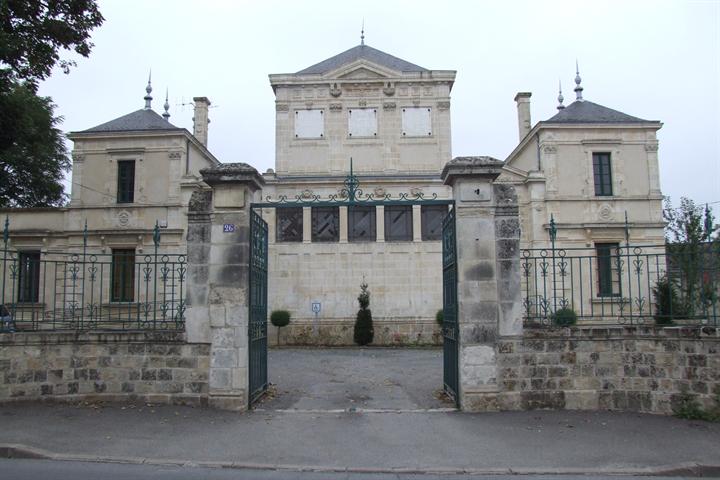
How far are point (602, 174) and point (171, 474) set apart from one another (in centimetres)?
2414

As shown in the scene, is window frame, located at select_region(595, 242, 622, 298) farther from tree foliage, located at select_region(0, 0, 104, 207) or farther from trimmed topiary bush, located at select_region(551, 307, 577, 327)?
tree foliage, located at select_region(0, 0, 104, 207)

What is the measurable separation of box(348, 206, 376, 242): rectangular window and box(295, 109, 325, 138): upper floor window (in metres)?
4.14

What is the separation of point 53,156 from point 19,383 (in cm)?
2691

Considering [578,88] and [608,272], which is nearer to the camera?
[608,272]

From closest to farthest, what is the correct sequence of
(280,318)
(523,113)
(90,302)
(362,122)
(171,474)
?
(171,474)
(90,302)
(280,318)
(362,122)
(523,113)

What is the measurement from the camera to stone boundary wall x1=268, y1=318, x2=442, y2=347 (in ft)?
76.6

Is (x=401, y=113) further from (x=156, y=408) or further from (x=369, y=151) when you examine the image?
(x=156, y=408)

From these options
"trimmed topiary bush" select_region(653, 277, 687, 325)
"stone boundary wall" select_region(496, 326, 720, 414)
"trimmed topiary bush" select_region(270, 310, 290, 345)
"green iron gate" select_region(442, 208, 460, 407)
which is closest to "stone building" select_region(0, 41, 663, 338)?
"trimmed topiary bush" select_region(270, 310, 290, 345)

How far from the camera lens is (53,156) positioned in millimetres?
31797

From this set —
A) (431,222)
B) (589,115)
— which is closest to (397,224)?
(431,222)

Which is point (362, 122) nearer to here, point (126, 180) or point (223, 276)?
point (126, 180)

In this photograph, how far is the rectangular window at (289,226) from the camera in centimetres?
2423

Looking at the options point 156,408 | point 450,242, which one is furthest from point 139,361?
point 450,242

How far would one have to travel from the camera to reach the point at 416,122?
25844 mm
